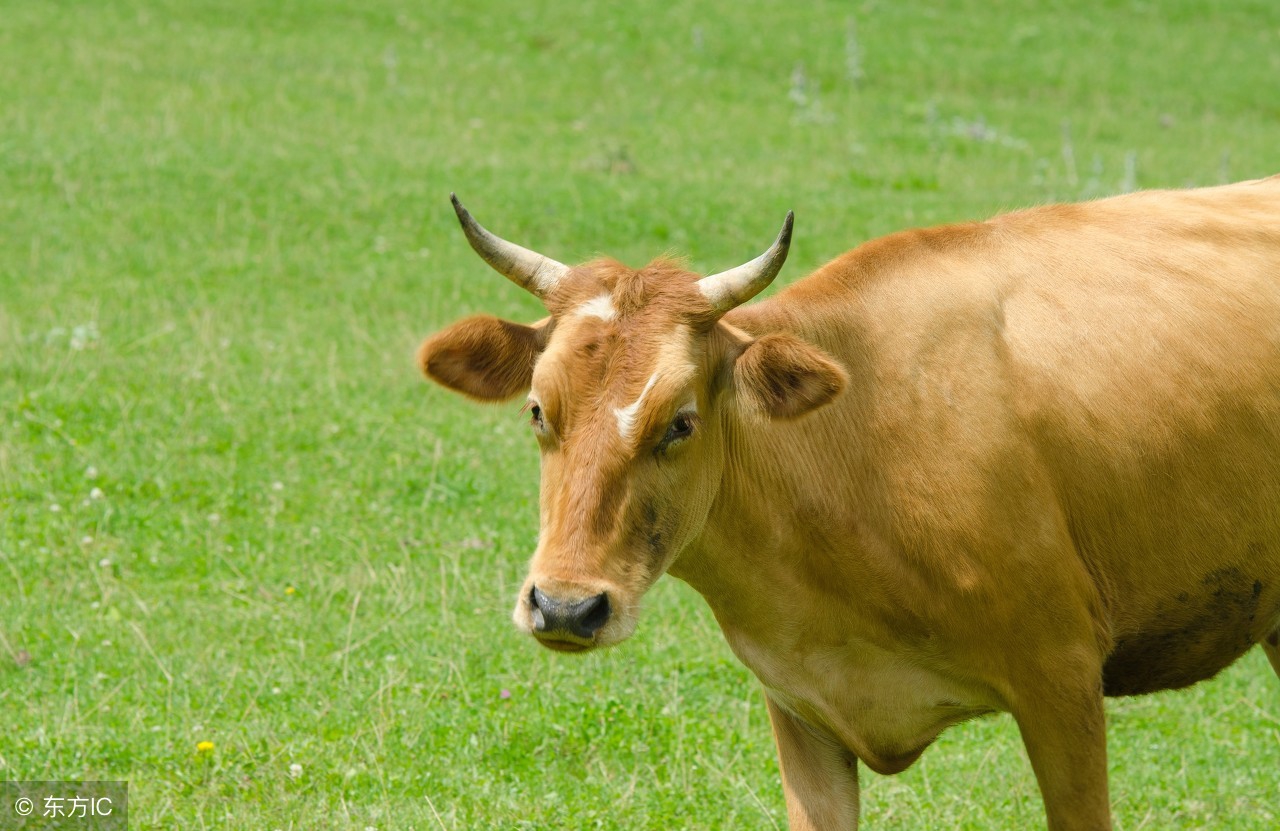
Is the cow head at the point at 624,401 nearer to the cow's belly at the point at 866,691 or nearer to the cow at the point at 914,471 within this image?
the cow at the point at 914,471

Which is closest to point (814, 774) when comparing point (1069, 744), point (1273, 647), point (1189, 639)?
point (1069, 744)

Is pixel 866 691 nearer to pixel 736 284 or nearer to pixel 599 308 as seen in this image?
pixel 736 284

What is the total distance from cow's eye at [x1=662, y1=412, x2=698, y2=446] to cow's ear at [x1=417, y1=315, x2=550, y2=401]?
2.41ft

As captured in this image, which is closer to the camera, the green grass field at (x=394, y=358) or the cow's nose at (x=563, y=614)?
the cow's nose at (x=563, y=614)

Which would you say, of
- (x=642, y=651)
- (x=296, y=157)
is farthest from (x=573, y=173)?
(x=642, y=651)

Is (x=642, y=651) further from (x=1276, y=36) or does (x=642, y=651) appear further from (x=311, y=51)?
(x=1276, y=36)

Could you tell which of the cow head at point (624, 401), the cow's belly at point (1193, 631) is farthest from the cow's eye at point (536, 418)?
the cow's belly at point (1193, 631)

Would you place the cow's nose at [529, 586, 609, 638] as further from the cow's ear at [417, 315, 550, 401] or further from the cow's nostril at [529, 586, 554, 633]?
the cow's ear at [417, 315, 550, 401]

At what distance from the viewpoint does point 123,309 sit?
41.3 ft

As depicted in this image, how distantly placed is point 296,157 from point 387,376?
650 centimetres

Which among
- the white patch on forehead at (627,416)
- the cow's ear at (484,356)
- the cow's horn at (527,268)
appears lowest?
the cow's ear at (484,356)

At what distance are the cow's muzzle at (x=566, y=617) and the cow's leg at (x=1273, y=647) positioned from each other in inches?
144

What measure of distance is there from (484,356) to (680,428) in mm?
907

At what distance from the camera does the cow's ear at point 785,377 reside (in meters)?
5.07
